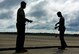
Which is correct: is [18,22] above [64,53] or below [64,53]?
above

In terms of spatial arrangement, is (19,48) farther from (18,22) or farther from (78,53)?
(78,53)

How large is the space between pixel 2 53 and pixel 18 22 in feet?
6.24

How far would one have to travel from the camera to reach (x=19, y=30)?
57.7ft

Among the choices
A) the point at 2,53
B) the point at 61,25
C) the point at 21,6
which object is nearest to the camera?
the point at 2,53

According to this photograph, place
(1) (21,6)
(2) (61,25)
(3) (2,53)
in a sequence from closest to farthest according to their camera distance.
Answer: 1. (3) (2,53)
2. (1) (21,6)
3. (2) (61,25)

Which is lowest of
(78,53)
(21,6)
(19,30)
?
(78,53)

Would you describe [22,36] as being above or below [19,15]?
below

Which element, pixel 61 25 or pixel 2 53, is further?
pixel 61 25

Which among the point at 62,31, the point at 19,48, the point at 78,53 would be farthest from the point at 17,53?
the point at 62,31

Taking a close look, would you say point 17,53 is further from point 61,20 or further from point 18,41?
point 61,20

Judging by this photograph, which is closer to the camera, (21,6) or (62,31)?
(21,6)

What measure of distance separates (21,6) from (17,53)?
253 centimetres

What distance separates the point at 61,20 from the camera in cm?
2056

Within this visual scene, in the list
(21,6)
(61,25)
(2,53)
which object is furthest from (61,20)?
(2,53)
